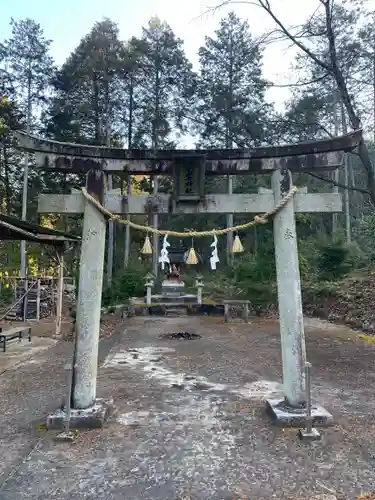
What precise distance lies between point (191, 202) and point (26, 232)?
4.59 meters

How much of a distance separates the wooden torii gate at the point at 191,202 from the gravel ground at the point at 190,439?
0.51 metres

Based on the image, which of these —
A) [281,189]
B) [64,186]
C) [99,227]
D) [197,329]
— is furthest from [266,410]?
[64,186]

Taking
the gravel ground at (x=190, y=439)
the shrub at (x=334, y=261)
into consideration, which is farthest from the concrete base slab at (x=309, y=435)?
the shrub at (x=334, y=261)

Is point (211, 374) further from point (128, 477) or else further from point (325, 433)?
point (128, 477)

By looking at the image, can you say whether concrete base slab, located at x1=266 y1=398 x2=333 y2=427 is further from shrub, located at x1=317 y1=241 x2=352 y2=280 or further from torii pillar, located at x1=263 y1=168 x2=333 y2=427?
shrub, located at x1=317 y1=241 x2=352 y2=280

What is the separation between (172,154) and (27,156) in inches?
713

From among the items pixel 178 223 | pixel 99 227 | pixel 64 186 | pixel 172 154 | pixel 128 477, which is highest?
pixel 64 186

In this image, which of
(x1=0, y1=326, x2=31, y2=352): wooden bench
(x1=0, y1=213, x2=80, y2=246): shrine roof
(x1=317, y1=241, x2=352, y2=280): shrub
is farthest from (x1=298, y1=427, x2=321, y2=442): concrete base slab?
(x1=317, y1=241, x2=352, y2=280): shrub

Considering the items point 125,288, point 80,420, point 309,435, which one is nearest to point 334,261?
point 125,288

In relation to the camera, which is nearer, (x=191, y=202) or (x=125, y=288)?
(x=191, y=202)

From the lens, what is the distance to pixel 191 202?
5.16 m

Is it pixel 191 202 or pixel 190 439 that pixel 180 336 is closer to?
pixel 191 202

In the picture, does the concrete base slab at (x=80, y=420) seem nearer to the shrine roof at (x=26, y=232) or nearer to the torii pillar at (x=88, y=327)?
the torii pillar at (x=88, y=327)

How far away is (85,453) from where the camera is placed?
395 centimetres
